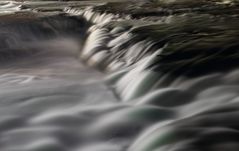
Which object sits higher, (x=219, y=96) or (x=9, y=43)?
(x=9, y=43)

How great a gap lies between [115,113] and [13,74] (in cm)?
342

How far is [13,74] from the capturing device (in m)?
8.72

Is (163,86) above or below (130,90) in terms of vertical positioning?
below

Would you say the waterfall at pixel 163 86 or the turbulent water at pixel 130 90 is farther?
the turbulent water at pixel 130 90

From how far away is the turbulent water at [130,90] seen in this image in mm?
4711

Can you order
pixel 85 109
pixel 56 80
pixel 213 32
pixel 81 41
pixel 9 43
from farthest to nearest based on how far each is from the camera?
1. pixel 81 41
2. pixel 9 43
3. pixel 213 32
4. pixel 56 80
5. pixel 85 109

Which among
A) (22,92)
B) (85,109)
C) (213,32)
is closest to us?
(85,109)

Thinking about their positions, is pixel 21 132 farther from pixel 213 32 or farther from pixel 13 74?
pixel 213 32

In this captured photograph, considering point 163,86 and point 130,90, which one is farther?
point 130,90

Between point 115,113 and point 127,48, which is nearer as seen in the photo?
point 115,113

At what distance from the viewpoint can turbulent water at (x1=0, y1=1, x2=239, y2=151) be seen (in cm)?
471

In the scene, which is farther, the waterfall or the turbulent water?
the turbulent water

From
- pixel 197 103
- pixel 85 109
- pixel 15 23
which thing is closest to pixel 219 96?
pixel 197 103

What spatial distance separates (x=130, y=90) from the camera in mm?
6492
